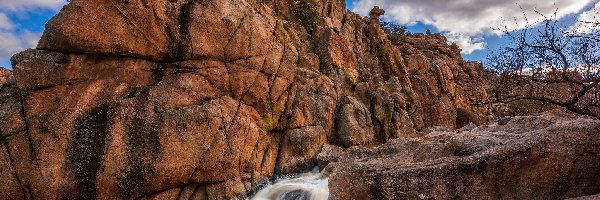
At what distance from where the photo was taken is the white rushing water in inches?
749

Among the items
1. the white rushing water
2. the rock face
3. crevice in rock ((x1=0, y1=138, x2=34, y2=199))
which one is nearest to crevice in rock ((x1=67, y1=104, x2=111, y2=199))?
crevice in rock ((x1=0, y1=138, x2=34, y2=199))

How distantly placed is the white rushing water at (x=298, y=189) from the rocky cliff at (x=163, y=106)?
1.02 m

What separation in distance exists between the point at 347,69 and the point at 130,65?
19.9m

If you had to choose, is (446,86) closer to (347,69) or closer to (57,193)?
(347,69)

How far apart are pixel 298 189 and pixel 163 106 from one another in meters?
8.32

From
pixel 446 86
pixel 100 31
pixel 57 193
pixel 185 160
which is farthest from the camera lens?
pixel 446 86

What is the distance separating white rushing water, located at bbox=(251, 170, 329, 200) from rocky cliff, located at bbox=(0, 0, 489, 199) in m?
1.02

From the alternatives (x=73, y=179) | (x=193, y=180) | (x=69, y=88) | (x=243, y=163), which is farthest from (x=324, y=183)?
(x=69, y=88)

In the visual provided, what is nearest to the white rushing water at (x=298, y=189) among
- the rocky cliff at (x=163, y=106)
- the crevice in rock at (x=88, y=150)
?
the rocky cliff at (x=163, y=106)

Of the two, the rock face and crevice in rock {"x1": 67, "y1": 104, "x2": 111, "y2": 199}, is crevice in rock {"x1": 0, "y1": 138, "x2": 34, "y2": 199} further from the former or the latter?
the rock face

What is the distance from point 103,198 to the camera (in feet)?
60.4

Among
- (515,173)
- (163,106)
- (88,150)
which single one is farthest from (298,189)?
(515,173)

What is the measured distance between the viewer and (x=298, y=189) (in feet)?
65.6

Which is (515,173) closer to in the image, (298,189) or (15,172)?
(298,189)
